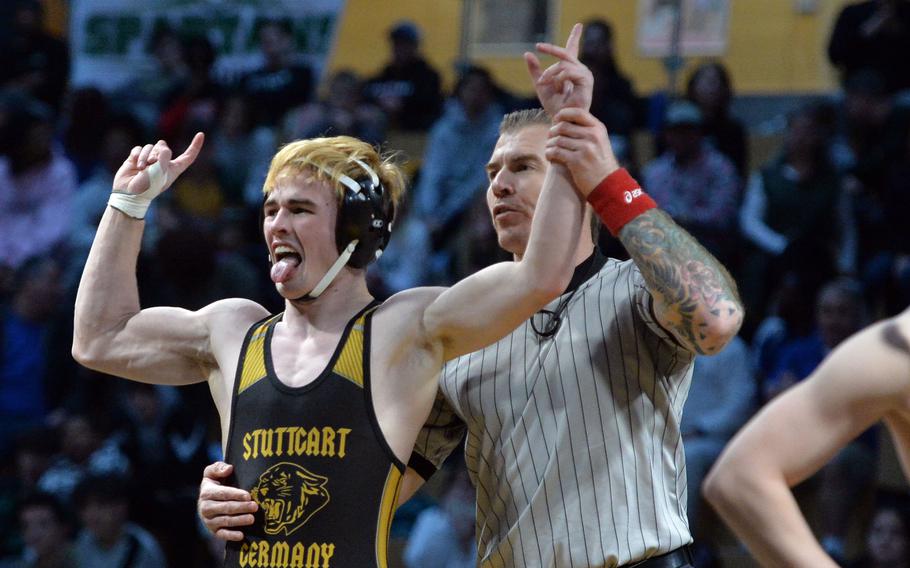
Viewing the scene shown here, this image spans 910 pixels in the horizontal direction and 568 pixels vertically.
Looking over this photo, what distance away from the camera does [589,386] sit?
329 centimetres

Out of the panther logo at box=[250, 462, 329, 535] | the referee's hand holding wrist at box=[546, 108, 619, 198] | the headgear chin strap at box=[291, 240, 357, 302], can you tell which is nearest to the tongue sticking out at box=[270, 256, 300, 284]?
the headgear chin strap at box=[291, 240, 357, 302]

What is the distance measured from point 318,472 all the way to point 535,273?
663 mm

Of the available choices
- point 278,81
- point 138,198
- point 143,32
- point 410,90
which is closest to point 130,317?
point 138,198

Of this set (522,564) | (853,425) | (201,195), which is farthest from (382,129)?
(853,425)

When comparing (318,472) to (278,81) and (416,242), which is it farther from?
(278,81)

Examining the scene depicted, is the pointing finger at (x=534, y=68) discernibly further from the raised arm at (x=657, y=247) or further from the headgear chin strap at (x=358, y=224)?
the headgear chin strap at (x=358, y=224)

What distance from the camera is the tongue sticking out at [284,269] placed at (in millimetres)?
3281

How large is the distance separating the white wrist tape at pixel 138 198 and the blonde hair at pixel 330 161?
11.5 inches

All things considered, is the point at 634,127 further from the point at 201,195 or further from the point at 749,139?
the point at 201,195

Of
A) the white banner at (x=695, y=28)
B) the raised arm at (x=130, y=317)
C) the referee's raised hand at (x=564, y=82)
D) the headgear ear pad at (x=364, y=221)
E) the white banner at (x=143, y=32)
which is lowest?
the white banner at (x=143, y=32)

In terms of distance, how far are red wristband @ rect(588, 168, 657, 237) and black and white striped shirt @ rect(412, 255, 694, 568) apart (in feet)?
0.67

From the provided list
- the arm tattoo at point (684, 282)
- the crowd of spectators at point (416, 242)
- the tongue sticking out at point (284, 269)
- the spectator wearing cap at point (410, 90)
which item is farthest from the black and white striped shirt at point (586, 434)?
the spectator wearing cap at point (410, 90)

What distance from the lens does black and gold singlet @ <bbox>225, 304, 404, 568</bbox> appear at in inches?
122

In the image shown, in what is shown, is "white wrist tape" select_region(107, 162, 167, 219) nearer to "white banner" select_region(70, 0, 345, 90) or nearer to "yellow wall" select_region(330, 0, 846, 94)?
"yellow wall" select_region(330, 0, 846, 94)
